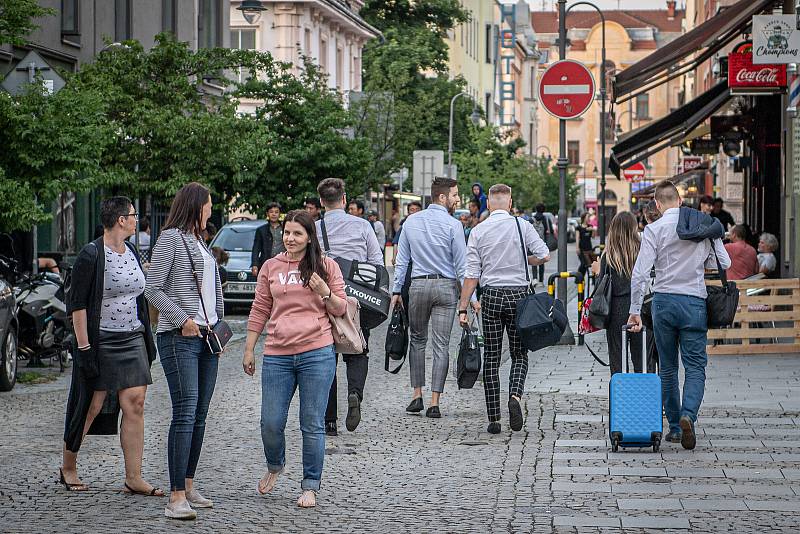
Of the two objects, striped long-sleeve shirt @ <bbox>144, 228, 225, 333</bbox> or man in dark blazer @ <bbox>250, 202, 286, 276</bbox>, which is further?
man in dark blazer @ <bbox>250, 202, 286, 276</bbox>

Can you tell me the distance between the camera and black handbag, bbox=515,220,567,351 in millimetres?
10891

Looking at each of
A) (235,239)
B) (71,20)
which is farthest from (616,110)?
(235,239)

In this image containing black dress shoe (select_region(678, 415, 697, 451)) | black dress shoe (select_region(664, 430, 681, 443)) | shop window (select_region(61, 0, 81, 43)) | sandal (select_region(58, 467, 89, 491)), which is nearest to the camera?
sandal (select_region(58, 467, 89, 491))

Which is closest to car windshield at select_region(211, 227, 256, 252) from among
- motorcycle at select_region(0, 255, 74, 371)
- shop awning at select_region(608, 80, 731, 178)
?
shop awning at select_region(608, 80, 731, 178)

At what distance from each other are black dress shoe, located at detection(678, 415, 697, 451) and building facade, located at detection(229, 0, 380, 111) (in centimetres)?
3527

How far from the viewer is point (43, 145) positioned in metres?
15.4

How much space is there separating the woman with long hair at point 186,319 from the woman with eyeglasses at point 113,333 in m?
0.40

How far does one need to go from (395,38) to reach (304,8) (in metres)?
16.6

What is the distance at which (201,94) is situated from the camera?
26.4 m

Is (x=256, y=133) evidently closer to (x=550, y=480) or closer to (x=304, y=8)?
(x=550, y=480)

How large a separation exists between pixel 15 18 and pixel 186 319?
8.42m

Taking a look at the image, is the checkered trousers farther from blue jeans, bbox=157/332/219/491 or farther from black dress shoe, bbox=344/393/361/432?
blue jeans, bbox=157/332/219/491

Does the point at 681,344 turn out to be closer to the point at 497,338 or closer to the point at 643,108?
the point at 497,338

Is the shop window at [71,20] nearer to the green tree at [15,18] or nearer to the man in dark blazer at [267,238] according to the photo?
the man in dark blazer at [267,238]
